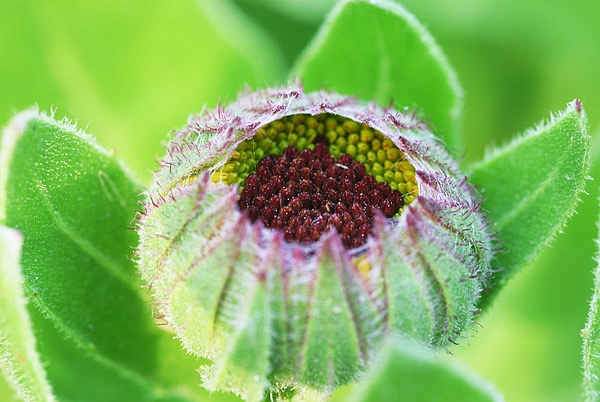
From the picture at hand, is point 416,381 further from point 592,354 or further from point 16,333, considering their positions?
point 16,333

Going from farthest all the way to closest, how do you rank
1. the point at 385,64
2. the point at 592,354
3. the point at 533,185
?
the point at 385,64
the point at 533,185
the point at 592,354

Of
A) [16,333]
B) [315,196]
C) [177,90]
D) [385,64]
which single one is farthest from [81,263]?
[385,64]

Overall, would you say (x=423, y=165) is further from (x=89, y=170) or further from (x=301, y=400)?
(x=89, y=170)

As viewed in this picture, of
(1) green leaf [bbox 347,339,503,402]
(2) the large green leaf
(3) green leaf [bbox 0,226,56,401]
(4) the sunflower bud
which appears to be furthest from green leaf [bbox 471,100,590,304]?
(3) green leaf [bbox 0,226,56,401]

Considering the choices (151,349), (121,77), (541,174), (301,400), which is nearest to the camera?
(301,400)

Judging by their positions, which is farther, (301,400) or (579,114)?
(579,114)

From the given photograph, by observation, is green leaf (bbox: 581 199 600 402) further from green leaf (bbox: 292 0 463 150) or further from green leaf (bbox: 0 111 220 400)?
green leaf (bbox: 0 111 220 400)

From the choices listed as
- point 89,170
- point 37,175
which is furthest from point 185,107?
point 37,175

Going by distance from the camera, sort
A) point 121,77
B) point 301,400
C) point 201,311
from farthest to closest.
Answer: point 121,77, point 301,400, point 201,311
